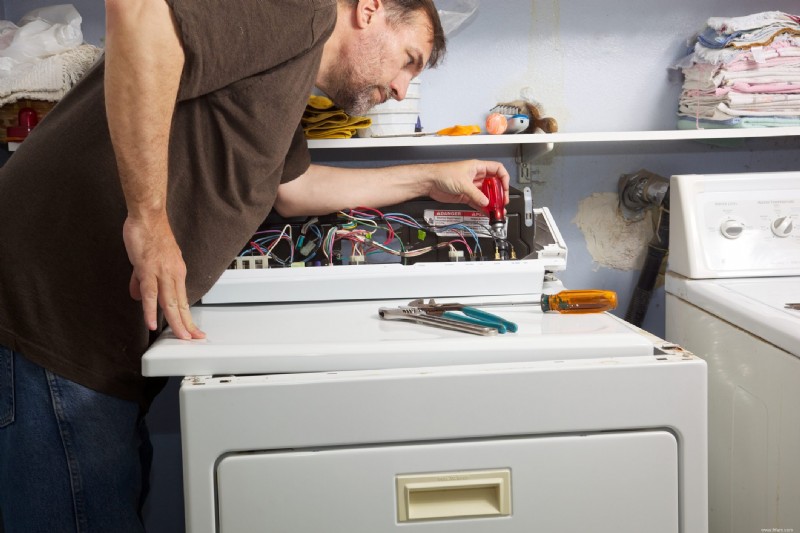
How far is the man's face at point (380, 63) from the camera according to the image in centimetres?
130

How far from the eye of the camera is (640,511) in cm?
97

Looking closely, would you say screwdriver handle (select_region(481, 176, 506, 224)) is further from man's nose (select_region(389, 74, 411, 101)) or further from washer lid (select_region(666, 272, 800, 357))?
washer lid (select_region(666, 272, 800, 357))

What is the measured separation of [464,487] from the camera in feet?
3.12

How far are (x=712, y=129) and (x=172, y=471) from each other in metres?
1.59

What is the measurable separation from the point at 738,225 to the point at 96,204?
4.00 ft

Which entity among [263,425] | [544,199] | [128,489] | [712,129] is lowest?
[128,489]

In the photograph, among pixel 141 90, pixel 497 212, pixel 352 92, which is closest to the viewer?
pixel 141 90

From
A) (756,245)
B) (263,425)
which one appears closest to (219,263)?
(263,425)

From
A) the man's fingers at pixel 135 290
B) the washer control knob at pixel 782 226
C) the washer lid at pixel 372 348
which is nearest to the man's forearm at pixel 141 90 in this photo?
the man's fingers at pixel 135 290

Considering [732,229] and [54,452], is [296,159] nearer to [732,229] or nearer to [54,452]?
[54,452]

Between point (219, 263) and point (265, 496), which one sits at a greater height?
point (219, 263)

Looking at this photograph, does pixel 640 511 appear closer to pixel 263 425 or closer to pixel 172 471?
pixel 263 425

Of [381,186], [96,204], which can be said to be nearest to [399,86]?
[381,186]

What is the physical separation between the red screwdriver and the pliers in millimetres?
261
